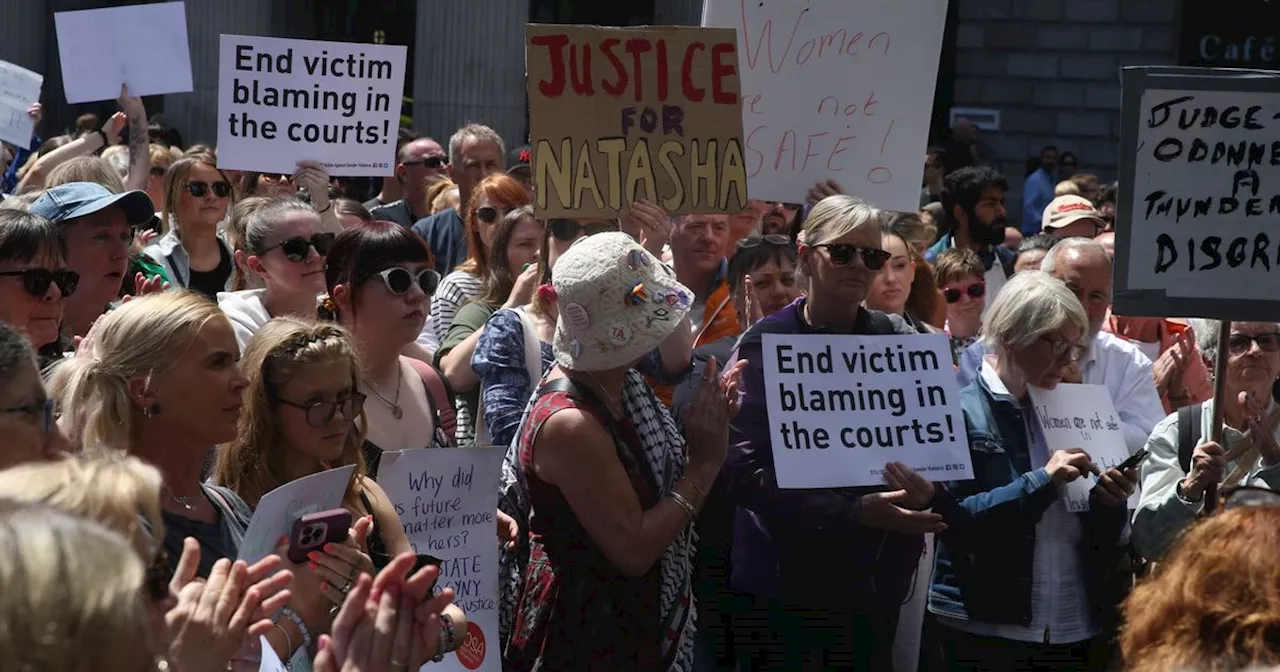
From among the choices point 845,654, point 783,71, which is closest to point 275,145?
point 783,71

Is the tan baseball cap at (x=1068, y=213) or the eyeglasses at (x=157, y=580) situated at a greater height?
the tan baseball cap at (x=1068, y=213)

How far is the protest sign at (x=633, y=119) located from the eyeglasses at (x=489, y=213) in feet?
6.19

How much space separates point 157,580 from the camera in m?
2.28

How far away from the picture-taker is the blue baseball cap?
4.66m

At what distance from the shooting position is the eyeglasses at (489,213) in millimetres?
6848

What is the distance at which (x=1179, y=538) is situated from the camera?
2568 millimetres

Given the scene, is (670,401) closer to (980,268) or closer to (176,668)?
(980,268)

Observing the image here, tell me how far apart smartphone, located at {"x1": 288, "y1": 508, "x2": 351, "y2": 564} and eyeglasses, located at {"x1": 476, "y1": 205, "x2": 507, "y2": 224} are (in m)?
3.86

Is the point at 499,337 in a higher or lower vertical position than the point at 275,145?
lower

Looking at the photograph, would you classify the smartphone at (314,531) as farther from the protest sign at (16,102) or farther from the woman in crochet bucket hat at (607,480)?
the protest sign at (16,102)

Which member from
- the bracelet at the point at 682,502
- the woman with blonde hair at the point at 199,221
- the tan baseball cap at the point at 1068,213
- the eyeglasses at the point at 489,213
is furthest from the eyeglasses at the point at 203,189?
the tan baseball cap at the point at 1068,213

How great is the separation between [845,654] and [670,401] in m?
0.94

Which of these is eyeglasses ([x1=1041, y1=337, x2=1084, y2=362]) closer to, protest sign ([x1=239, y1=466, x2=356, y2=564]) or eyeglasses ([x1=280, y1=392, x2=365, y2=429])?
eyeglasses ([x1=280, y1=392, x2=365, y2=429])

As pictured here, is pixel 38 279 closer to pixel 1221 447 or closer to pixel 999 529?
pixel 999 529
